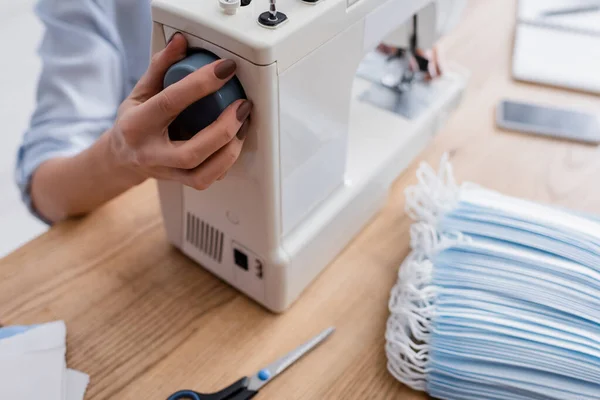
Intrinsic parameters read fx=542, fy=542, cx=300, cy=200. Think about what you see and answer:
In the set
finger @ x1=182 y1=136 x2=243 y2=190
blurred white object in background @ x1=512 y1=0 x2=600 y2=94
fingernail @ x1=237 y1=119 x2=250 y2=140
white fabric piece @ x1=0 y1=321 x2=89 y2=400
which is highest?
fingernail @ x1=237 y1=119 x2=250 y2=140

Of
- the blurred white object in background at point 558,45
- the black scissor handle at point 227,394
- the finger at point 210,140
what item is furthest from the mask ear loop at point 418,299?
the blurred white object in background at point 558,45

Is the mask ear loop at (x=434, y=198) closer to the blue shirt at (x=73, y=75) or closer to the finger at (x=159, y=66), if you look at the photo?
the finger at (x=159, y=66)

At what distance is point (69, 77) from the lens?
31.1 inches

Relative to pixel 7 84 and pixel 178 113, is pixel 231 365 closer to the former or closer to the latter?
pixel 178 113

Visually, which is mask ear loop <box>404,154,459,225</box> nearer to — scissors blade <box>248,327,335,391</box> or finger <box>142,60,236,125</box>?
scissors blade <box>248,327,335,391</box>

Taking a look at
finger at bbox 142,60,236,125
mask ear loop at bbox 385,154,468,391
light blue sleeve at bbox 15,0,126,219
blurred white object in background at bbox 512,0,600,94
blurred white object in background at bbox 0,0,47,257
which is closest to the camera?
finger at bbox 142,60,236,125

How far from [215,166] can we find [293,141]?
0.09 metres

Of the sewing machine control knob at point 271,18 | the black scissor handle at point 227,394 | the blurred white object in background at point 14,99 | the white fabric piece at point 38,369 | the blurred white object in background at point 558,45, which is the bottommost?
the blurred white object in background at point 14,99

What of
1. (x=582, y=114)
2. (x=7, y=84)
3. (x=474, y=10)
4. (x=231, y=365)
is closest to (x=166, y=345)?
(x=231, y=365)

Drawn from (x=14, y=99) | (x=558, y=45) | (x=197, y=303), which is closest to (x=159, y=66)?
(x=197, y=303)

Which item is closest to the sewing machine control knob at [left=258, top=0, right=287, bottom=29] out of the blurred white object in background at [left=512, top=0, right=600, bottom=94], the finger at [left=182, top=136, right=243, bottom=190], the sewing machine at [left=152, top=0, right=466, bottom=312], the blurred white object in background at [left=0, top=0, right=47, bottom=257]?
the sewing machine at [left=152, top=0, right=466, bottom=312]

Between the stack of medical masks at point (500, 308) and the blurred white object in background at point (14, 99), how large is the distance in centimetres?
108

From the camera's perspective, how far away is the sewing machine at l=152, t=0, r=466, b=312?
0.47 metres

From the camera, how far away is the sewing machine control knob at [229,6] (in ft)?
1.53
